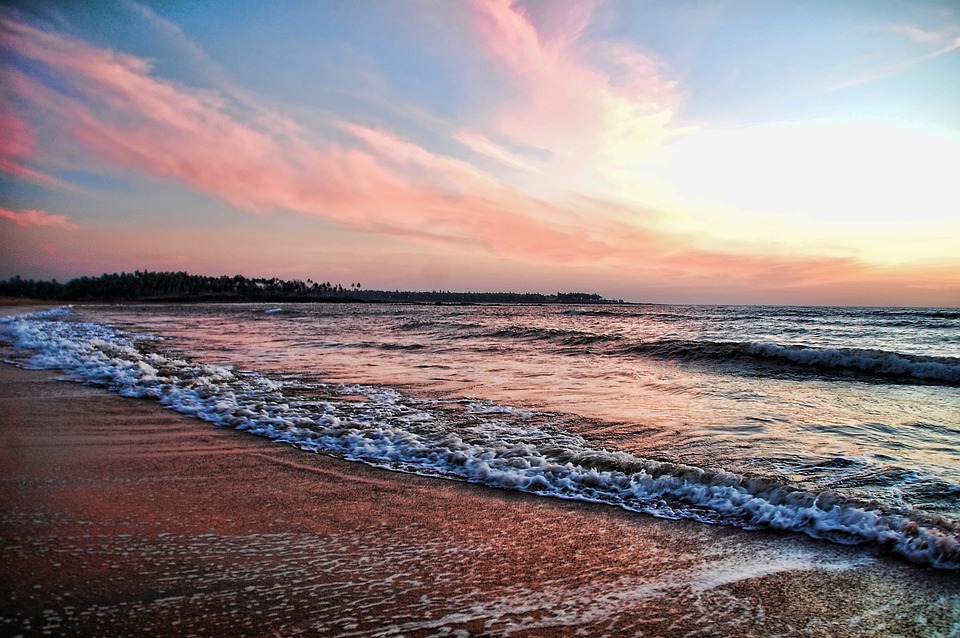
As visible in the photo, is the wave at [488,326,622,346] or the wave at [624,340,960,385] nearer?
the wave at [624,340,960,385]

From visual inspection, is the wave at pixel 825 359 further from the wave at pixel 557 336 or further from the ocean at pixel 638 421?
the wave at pixel 557 336

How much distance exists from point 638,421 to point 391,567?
4522mm

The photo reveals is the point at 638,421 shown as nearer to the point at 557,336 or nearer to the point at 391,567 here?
the point at 391,567

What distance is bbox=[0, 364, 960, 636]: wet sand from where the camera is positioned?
2299 mm

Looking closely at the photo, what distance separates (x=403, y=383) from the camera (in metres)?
9.66

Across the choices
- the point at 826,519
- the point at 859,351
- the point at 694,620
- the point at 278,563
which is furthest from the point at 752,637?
the point at 859,351

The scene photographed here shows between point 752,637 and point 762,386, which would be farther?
point 762,386

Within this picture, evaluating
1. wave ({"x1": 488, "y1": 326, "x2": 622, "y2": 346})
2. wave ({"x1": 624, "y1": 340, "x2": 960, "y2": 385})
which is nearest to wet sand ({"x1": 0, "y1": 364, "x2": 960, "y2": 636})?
wave ({"x1": 624, "y1": 340, "x2": 960, "y2": 385})

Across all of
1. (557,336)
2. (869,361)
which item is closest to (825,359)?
(869,361)

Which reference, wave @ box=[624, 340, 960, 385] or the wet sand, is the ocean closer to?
wave @ box=[624, 340, 960, 385]

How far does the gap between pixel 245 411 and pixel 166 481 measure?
266cm

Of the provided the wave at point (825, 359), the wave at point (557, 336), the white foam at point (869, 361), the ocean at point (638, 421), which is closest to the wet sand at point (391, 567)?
the ocean at point (638, 421)

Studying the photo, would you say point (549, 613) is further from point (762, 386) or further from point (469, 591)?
point (762, 386)

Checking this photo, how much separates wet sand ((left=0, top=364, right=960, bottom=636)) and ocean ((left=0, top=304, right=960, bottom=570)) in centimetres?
43
